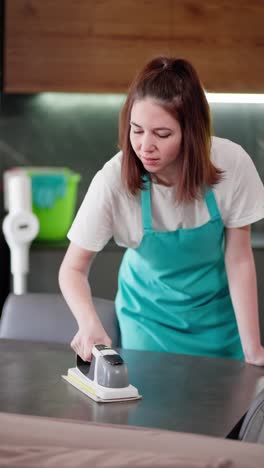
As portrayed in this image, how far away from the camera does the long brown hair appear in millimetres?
2055

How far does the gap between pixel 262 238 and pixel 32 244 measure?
105cm

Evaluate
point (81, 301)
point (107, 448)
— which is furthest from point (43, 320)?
point (107, 448)

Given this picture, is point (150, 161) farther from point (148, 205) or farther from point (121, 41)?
point (121, 41)

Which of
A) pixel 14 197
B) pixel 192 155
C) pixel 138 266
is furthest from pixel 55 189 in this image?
pixel 192 155

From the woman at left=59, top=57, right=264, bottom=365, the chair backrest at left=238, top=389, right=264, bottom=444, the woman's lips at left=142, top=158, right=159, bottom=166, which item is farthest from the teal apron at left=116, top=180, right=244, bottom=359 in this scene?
the chair backrest at left=238, top=389, right=264, bottom=444

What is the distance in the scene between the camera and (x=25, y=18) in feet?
13.6

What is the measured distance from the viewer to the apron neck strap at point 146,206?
7.36 ft

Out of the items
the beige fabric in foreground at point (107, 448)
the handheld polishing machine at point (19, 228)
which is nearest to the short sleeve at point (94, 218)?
the beige fabric in foreground at point (107, 448)

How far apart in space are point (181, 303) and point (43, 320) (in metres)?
0.36

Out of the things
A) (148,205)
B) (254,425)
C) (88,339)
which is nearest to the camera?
(254,425)

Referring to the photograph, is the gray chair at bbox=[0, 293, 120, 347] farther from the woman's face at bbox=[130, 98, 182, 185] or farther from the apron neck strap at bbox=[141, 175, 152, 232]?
the woman's face at bbox=[130, 98, 182, 185]

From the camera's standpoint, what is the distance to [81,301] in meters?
2.10

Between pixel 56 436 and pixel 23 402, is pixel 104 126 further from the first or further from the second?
pixel 56 436

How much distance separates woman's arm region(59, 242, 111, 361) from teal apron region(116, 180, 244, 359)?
21cm
